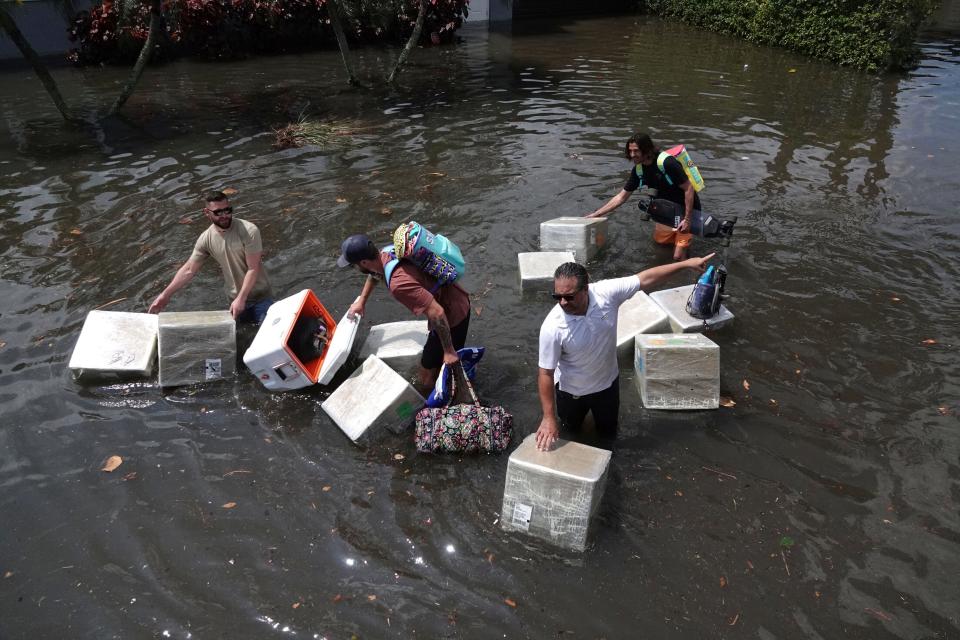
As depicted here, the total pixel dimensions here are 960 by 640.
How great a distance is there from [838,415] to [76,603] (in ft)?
19.9

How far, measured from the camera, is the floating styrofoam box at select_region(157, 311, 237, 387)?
6122mm

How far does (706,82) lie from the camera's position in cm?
1669

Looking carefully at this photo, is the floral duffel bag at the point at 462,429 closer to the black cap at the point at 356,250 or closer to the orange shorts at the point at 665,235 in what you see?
the black cap at the point at 356,250

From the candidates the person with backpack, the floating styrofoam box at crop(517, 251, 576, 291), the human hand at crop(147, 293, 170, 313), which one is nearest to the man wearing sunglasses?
the human hand at crop(147, 293, 170, 313)

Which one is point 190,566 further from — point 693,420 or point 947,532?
point 947,532

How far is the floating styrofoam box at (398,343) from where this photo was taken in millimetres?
6109

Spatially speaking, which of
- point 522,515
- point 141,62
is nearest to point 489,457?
point 522,515

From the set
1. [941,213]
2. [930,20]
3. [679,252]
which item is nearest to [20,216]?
[679,252]

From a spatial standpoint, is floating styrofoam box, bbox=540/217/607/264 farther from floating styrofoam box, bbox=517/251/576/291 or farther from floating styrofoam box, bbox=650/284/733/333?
floating styrofoam box, bbox=650/284/733/333

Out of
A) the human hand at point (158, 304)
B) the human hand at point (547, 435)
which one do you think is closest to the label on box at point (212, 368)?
the human hand at point (158, 304)

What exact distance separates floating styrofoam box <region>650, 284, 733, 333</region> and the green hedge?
14.8 metres

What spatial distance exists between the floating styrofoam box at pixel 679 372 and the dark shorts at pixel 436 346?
1.60 m

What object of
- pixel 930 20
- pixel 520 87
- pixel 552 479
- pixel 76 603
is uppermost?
pixel 930 20

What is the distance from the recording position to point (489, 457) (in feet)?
17.6
